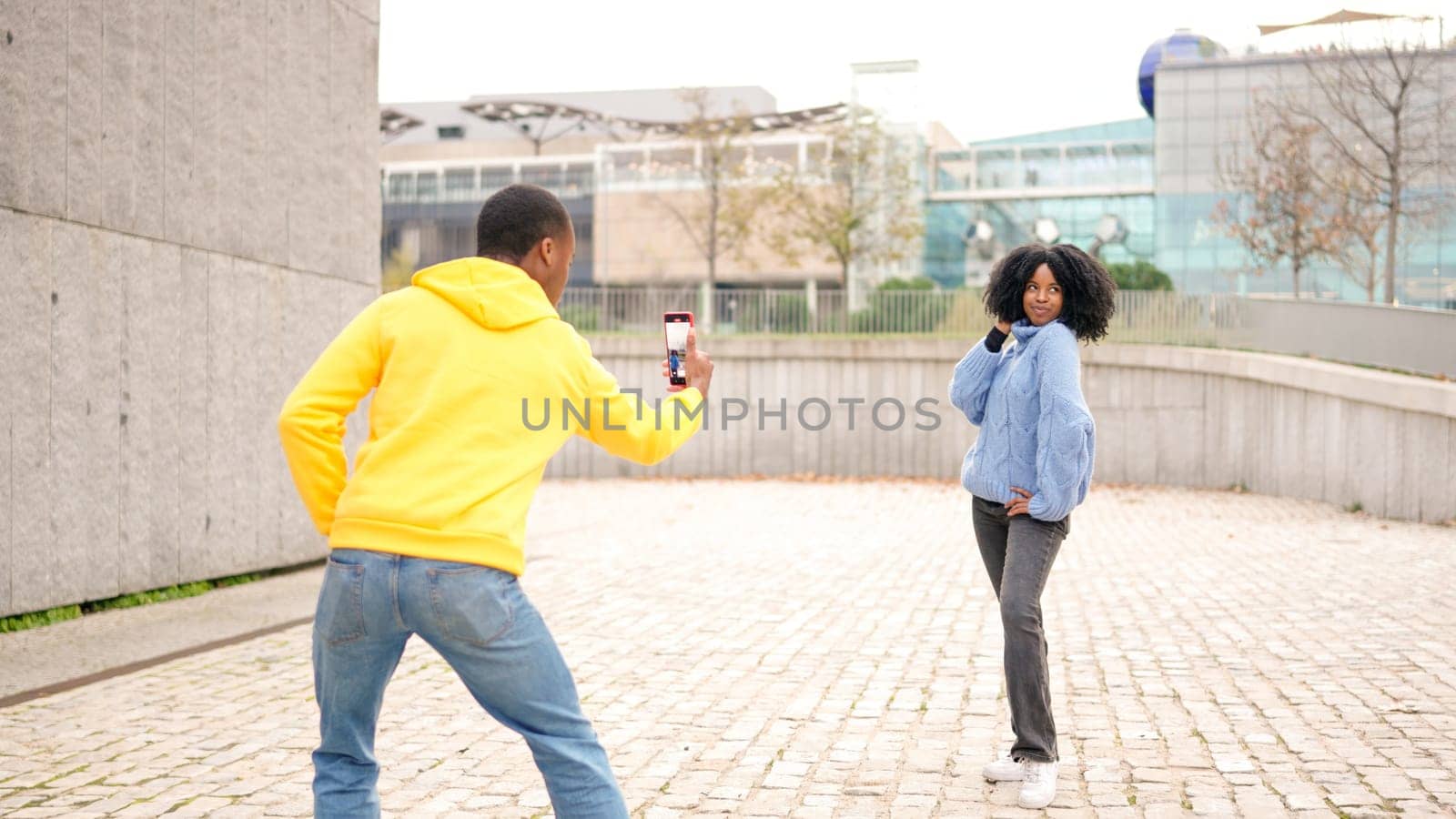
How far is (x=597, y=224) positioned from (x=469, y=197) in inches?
371

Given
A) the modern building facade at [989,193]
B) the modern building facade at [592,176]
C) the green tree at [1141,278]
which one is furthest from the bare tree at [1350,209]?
the modern building facade at [592,176]

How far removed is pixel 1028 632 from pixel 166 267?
7.09m

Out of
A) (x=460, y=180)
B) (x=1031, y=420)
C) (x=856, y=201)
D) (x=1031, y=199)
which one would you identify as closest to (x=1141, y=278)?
(x=856, y=201)

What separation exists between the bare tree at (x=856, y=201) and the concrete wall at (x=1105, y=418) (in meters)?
13.2

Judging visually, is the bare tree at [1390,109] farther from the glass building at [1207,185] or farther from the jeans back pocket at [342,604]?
the jeans back pocket at [342,604]

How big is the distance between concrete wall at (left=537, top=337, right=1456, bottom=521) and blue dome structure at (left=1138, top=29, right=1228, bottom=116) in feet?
96.8

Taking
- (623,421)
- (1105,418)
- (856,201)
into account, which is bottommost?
(1105,418)

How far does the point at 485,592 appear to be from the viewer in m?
3.01

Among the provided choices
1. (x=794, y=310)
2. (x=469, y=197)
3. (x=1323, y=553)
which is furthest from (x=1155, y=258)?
(x=1323, y=553)

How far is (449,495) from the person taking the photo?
9.96 ft

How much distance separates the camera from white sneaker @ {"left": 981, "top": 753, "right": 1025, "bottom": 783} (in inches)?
196

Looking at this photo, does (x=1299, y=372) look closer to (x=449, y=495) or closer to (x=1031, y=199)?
(x=449, y=495)

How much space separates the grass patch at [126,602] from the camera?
832 centimetres

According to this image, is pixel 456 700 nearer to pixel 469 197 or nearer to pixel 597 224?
pixel 597 224
